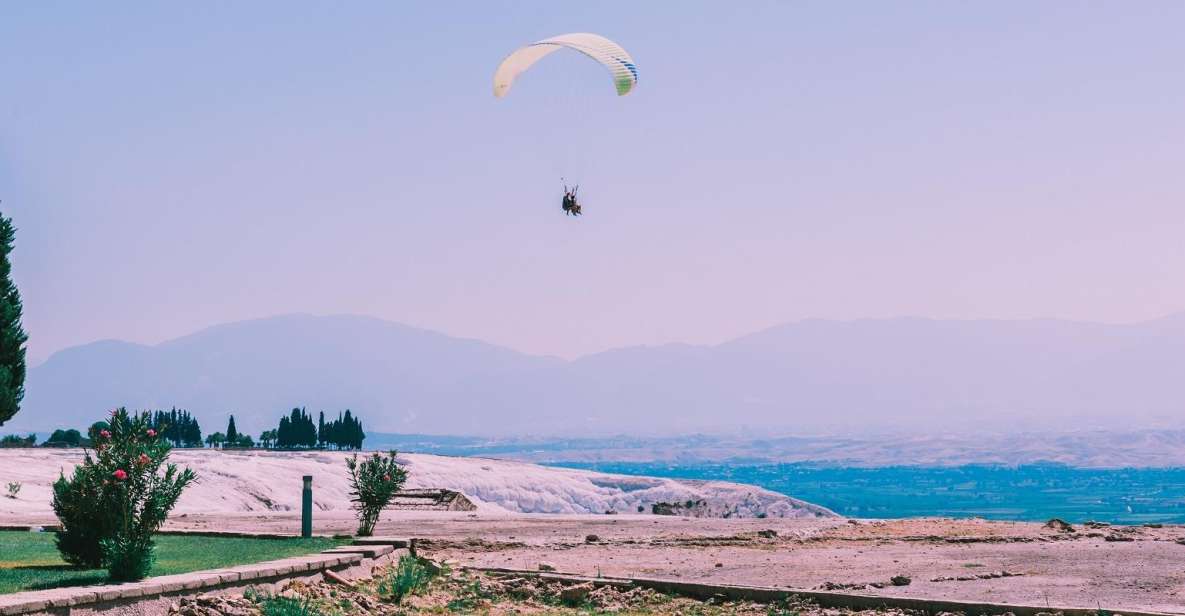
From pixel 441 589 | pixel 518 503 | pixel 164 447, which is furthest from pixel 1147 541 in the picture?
pixel 518 503

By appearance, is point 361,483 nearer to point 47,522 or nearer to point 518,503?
point 47,522

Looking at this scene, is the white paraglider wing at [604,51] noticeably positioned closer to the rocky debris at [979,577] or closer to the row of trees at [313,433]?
the rocky debris at [979,577]

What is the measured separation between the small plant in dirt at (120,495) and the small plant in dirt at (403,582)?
3850mm

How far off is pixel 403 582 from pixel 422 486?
51303mm

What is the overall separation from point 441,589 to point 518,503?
55.9 m

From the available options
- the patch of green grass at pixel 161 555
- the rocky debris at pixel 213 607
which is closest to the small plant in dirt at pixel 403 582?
the patch of green grass at pixel 161 555

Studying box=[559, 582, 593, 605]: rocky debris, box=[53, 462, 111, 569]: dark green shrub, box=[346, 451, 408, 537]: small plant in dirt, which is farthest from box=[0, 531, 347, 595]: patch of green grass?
box=[559, 582, 593, 605]: rocky debris

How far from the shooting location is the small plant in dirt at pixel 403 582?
21.1m

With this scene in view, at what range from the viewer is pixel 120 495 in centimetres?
1844

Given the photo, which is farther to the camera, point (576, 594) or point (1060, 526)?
point (1060, 526)

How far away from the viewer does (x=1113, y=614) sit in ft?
55.7

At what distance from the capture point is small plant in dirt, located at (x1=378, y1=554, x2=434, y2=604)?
21125mm

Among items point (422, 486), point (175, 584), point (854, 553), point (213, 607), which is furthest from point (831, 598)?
point (422, 486)

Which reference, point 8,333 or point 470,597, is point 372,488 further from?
point 8,333
